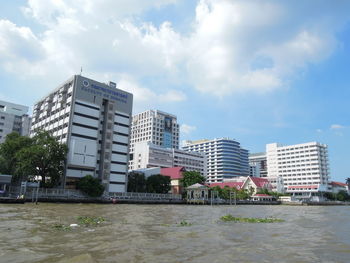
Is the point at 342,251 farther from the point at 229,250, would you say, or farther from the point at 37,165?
the point at 37,165

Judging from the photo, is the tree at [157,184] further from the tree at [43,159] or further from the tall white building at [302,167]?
the tall white building at [302,167]

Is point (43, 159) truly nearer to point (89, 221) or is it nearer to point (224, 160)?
point (89, 221)

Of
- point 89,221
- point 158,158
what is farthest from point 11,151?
point 158,158

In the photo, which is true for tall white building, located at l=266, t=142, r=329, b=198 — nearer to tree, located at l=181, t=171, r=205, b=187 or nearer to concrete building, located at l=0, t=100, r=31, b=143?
tree, located at l=181, t=171, r=205, b=187

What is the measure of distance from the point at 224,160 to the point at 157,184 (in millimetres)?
98830

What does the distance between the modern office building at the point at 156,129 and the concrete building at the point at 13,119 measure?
52473mm

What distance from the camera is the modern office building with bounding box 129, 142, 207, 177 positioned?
123m

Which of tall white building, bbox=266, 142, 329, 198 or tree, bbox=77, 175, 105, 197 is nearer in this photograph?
tree, bbox=77, 175, 105, 197

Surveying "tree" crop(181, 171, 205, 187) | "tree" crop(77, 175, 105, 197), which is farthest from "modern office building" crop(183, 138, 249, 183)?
"tree" crop(77, 175, 105, 197)

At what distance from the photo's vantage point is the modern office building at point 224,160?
170500mm

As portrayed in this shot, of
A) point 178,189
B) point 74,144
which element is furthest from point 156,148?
point 74,144

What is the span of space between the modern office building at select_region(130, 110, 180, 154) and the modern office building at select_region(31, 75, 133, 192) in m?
71.0

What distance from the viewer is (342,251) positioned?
38.5ft

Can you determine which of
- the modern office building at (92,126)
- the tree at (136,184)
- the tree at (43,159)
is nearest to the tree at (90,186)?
the modern office building at (92,126)
